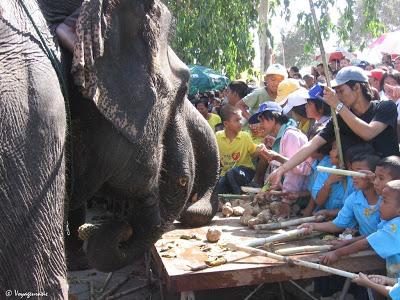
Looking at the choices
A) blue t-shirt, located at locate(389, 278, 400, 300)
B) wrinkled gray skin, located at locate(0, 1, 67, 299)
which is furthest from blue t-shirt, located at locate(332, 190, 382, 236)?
wrinkled gray skin, located at locate(0, 1, 67, 299)

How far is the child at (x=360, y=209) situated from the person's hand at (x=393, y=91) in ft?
9.93

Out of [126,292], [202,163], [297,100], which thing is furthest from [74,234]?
[297,100]

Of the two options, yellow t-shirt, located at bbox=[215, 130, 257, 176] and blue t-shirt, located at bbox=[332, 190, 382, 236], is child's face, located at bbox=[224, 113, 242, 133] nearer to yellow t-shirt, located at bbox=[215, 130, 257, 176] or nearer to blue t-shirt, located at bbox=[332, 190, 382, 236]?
yellow t-shirt, located at bbox=[215, 130, 257, 176]

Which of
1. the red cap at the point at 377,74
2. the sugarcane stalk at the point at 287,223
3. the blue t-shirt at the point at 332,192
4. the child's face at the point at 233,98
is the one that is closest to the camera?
the sugarcane stalk at the point at 287,223

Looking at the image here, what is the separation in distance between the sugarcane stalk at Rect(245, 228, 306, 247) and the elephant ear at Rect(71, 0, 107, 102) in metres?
2.45

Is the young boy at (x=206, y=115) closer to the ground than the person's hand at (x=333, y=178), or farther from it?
farther from it

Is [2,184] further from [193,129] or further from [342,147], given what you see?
[342,147]

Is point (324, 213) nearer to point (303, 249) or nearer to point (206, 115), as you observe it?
point (303, 249)

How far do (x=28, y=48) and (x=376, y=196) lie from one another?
3144mm

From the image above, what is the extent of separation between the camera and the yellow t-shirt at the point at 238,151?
6.52 metres

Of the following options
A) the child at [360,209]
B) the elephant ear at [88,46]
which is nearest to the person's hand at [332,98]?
the child at [360,209]

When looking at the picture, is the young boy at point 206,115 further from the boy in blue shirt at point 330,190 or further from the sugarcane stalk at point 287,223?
the sugarcane stalk at point 287,223

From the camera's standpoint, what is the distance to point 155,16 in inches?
91.6

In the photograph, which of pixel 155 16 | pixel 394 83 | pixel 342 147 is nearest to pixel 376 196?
pixel 342 147
